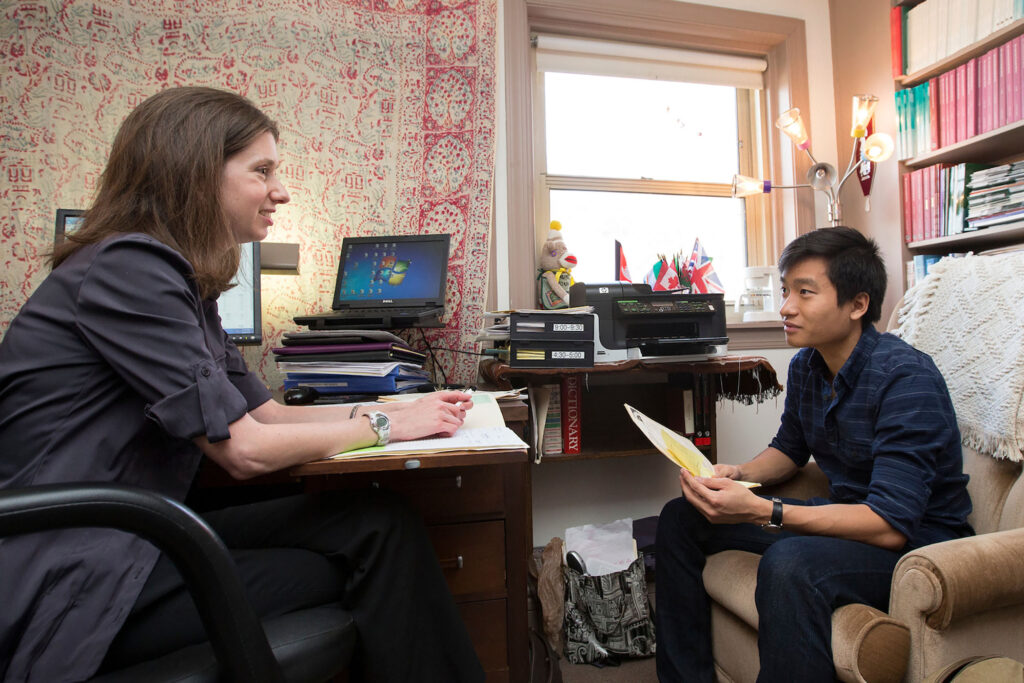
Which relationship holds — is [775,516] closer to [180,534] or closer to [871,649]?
[871,649]

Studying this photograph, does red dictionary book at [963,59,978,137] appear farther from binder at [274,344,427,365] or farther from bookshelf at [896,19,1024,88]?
binder at [274,344,427,365]

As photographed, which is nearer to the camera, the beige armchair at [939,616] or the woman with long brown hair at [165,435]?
the woman with long brown hair at [165,435]

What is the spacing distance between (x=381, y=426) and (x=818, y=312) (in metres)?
0.99

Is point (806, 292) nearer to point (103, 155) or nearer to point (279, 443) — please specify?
point (279, 443)

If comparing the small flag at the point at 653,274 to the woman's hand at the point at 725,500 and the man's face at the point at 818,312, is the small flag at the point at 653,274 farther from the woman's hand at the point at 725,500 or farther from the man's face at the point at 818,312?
the woman's hand at the point at 725,500

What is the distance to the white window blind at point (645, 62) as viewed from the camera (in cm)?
243

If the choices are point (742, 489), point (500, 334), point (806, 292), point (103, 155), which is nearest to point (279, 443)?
point (742, 489)

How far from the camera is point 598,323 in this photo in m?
1.88

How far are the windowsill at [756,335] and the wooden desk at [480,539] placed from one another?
1.53 meters

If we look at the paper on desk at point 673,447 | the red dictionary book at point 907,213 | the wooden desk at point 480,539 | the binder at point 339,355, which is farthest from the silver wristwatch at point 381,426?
the red dictionary book at point 907,213

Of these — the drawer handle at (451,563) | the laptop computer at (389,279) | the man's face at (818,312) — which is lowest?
the drawer handle at (451,563)

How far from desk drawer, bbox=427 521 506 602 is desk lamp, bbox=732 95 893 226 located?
71.9 inches

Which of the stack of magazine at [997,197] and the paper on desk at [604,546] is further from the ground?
the stack of magazine at [997,197]

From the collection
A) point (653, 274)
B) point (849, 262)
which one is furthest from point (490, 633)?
point (653, 274)
